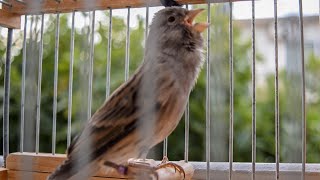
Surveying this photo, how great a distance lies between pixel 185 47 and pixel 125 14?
269mm

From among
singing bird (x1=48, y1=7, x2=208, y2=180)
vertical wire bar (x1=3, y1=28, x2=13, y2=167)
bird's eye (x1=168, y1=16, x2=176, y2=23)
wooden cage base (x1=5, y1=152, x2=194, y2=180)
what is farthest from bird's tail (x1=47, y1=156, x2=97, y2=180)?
vertical wire bar (x1=3, y1=28, x2=13, y2=167)

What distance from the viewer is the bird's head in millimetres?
884

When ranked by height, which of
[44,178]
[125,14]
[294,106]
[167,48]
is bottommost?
[44,178]

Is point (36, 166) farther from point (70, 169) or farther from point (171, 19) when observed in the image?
point (171, 19)

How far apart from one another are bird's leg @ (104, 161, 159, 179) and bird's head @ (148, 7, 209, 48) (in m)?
0.24

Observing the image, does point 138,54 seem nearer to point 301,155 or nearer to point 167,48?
point 167,48

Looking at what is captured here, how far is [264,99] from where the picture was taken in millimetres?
1110

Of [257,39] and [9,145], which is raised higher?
[257,39]

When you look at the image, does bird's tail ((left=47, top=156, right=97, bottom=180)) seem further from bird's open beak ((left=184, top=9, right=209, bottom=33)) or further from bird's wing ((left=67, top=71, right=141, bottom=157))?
bird's open beak ((left=184, top=9, right=209, bottom=33))

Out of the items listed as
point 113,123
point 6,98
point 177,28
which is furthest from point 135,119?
point 6,98

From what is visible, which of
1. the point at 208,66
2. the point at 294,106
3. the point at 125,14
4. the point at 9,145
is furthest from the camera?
the point at 9,145

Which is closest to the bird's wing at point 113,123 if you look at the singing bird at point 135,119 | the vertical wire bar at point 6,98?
the singing bird at point 135,119

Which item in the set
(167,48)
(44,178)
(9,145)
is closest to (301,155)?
(167,48)

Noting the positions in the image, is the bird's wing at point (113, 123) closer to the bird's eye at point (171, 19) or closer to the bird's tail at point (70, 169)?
the bird's tail at point (70, 169)
